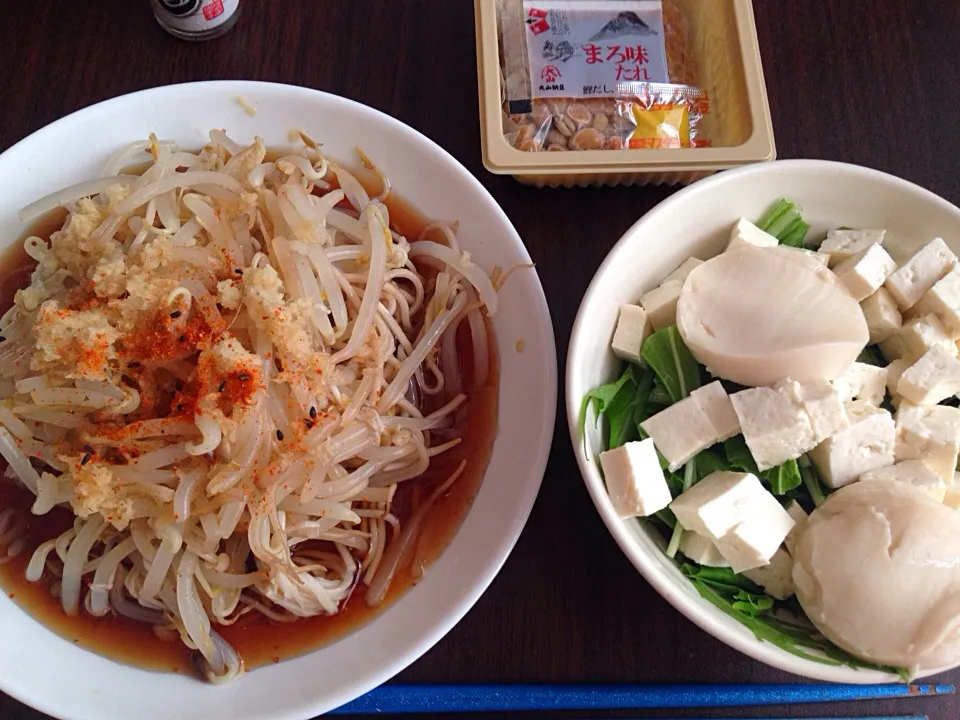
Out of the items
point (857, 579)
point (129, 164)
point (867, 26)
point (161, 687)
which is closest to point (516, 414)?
point (857, 579)

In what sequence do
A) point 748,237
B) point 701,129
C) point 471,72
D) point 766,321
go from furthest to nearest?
point 471,72
point 701,129
point 748,237
point 766,321

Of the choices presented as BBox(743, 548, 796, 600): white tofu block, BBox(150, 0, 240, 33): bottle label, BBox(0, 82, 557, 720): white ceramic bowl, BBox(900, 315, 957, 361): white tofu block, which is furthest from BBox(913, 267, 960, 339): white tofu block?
BBox(150, 0, 240, 33): bottle label

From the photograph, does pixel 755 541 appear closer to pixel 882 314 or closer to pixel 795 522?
pixel 795 522

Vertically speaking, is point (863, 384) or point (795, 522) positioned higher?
point (863, 384)

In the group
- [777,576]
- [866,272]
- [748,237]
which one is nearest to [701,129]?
[748,237]

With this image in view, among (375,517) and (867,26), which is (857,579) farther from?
(867,26)

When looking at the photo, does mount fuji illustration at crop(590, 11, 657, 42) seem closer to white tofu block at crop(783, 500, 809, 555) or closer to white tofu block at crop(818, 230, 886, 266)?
white tofu block at crop(818, 230, 886, 266)
